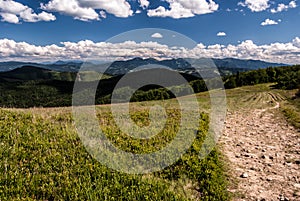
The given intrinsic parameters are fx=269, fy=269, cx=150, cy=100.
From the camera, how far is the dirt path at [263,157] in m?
7.83

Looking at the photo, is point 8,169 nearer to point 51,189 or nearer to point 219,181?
point 51,189

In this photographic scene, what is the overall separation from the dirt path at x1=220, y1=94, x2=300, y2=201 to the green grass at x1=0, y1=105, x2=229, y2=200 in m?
0.76

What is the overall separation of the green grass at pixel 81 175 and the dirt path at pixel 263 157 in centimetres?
76

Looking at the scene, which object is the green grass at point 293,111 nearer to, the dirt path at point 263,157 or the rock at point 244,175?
the dirt path at point 263,157

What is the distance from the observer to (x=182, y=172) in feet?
28.1

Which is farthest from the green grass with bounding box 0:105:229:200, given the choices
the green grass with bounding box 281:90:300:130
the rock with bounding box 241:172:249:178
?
the green grass with bounding box 281:90:300:130

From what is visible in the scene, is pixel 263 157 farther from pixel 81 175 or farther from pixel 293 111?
pixel 293 111

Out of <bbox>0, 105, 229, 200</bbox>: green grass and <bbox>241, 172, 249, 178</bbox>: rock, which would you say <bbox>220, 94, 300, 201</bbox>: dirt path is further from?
<bbox>0, 105, 229, 200</bbox>: green grass

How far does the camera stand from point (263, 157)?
10.7 metres

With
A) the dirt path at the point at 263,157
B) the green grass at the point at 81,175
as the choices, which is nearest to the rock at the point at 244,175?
the dirt path at the point at 263,157

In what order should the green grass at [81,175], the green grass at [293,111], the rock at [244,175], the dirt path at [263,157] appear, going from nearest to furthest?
the green grass at [81,175] < the dirt path at [263,157] < the rock at [244,175] < the green grass at [293,111]

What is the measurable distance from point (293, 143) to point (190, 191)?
7300mm

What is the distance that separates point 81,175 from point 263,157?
282 inches

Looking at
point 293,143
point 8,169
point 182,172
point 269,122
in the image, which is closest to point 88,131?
point 8,169
